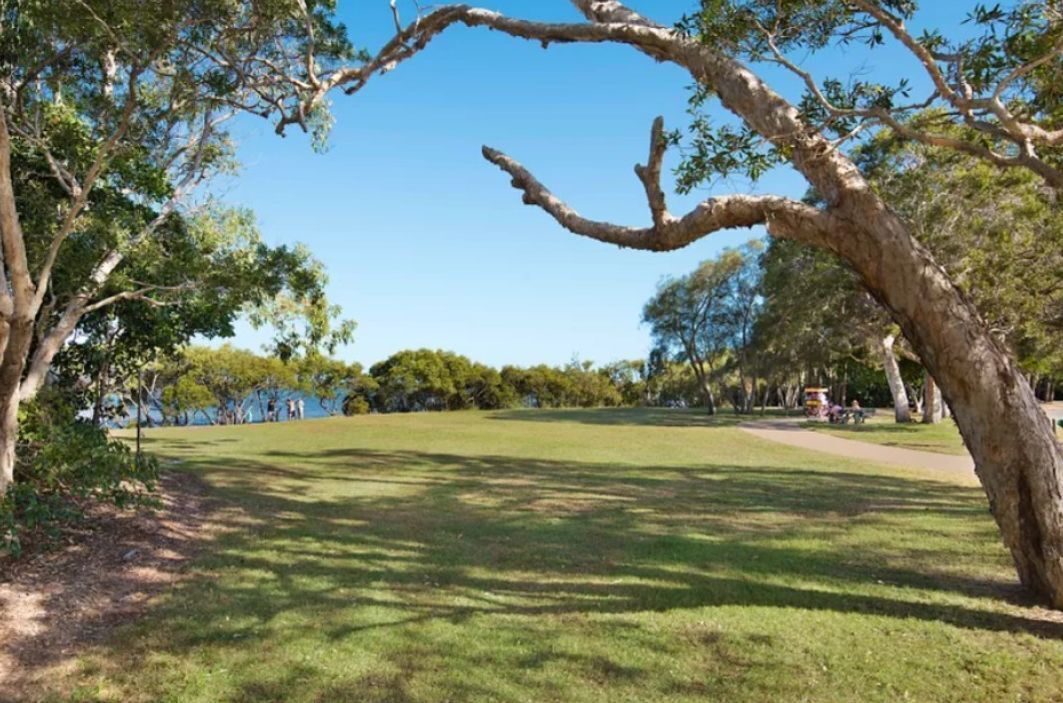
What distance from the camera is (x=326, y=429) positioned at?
24.7 m

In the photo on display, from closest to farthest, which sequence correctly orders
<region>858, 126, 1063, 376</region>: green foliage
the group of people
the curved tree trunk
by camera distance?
the curved tree trunk, <region>858, 126, 1063, 376</region>: green foliage, the group of people

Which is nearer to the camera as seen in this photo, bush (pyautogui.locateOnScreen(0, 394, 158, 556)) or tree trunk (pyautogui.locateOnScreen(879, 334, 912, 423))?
bush (pyautogui.locateOnScreen(0, 394, 158, 556))

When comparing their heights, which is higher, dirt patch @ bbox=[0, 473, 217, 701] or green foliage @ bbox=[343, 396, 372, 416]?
green foliage @ bbox=[343, 396, 372, 416]

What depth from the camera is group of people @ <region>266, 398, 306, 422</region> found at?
117 ft

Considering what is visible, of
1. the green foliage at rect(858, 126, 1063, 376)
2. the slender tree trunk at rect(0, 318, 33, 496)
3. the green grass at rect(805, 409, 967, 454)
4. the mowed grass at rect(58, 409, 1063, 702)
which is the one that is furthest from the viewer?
the green grass at rect(805, 409, 967, 454)

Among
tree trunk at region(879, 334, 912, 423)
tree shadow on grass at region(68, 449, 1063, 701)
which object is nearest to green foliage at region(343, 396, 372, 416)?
tree trunk at region(879, 334, 912, 423)

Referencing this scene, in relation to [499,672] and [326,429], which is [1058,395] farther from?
[499,672]

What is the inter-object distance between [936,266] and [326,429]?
2237 centimetres

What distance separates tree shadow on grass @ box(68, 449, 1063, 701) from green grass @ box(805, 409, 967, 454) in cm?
927

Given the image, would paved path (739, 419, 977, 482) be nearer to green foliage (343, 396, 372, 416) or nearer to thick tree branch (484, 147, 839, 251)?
thick tree branch (484, 147, 839, 251)

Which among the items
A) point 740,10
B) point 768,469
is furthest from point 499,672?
point 768,469

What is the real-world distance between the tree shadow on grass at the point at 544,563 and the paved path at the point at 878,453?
3353mm

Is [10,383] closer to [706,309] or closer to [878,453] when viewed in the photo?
[878,453]

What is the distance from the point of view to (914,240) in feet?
16.8
